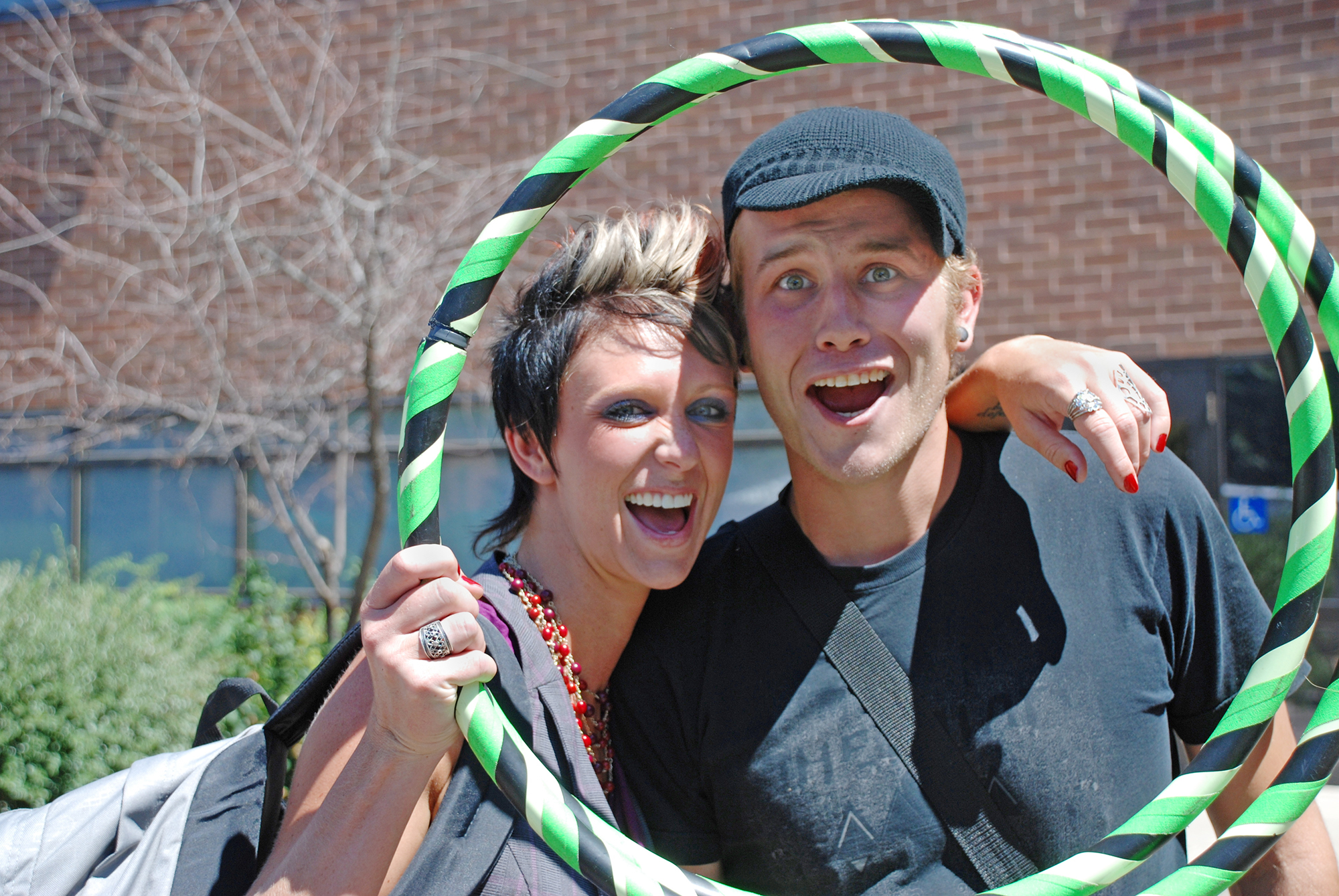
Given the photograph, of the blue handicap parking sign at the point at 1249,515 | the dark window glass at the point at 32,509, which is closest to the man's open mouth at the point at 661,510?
the blue handicap parking sign at the point at 1249,515

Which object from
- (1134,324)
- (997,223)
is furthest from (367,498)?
(1134,324)

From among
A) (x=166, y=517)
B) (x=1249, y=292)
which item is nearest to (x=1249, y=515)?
(x=1249, y=292)

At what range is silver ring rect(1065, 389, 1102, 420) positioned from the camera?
196 centimetres

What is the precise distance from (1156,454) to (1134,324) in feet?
15.5

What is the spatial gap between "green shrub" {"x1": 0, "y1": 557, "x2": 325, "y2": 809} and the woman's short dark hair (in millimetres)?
2936

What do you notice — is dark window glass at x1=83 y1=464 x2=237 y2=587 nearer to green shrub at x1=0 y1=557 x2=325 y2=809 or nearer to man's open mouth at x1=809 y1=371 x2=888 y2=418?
green shrub at x1=0 y1=557 x2=325 y2=809

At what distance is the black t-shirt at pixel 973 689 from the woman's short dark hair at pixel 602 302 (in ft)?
1.96

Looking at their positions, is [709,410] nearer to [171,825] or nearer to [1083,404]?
[1083,404]

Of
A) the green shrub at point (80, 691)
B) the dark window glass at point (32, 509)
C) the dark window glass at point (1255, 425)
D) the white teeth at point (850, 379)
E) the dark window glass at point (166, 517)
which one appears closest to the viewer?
the white teeth at point (850, 379)

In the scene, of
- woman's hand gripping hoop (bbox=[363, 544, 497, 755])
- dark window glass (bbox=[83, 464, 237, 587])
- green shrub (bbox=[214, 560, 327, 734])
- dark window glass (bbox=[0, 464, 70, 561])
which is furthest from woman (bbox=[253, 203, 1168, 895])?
dark window glass (bbox=[0, 464, 70, 561])

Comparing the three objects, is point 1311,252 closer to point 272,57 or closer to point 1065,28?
point 1065,28

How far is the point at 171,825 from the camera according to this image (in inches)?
79.5

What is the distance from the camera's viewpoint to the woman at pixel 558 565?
6.00ft

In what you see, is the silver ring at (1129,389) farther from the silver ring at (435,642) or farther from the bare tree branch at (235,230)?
the bare tree branch at (235,230)
